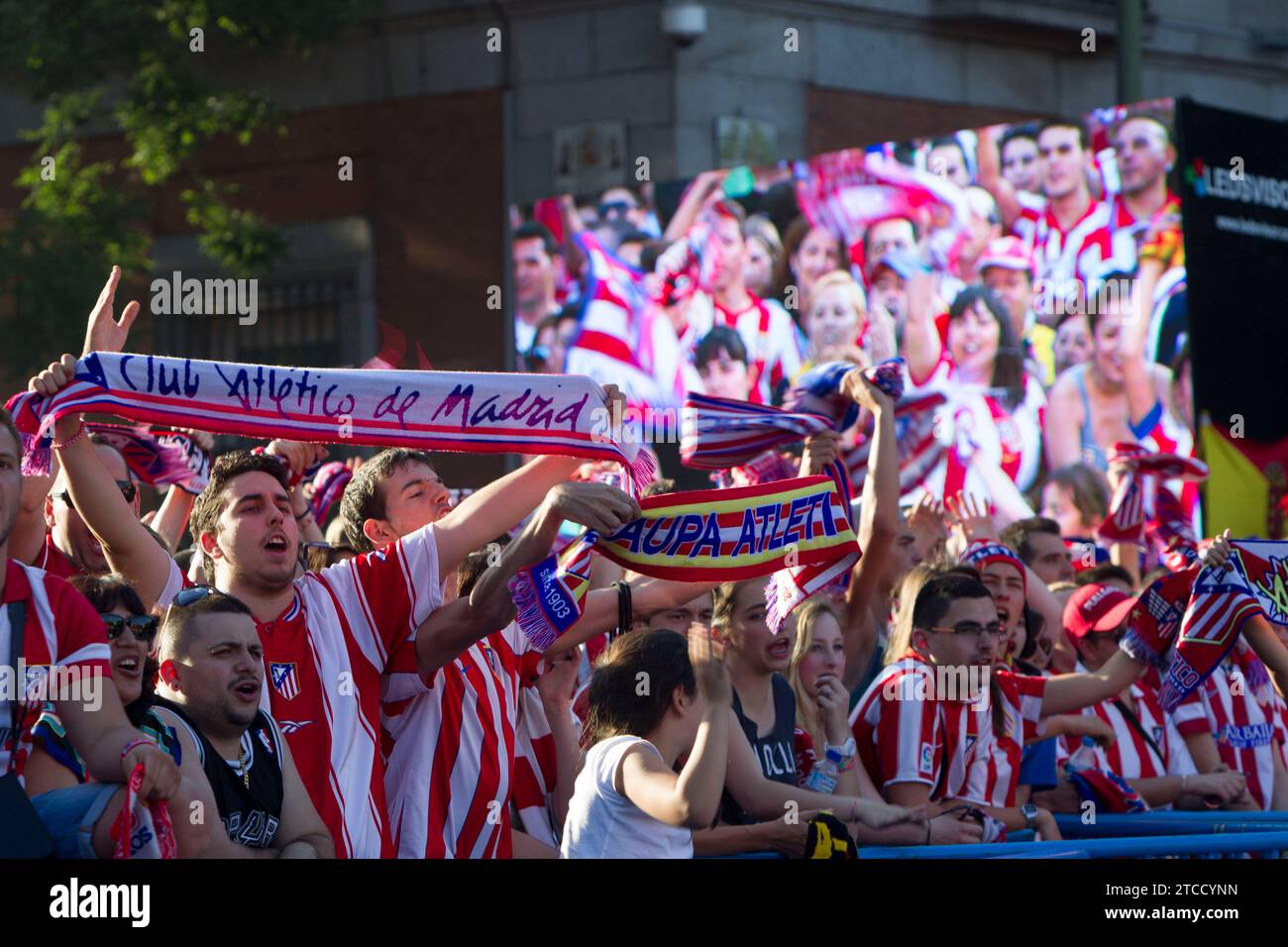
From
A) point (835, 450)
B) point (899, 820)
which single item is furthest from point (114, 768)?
point (835, 450)

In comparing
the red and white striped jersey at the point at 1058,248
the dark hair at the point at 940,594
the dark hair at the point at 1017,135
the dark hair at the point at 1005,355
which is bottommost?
the dark hair at the point at 940,594

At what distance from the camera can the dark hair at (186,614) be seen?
189 inches

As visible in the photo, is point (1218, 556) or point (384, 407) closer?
point (384, 407)

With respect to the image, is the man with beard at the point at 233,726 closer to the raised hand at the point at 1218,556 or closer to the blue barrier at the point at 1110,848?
the blue barrier at the point at 1110,848

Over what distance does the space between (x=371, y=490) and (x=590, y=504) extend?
3.50ft

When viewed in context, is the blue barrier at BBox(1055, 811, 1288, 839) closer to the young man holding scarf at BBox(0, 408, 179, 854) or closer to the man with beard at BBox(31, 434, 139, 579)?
the man with beard at BBox(31, 434, 139, 579)

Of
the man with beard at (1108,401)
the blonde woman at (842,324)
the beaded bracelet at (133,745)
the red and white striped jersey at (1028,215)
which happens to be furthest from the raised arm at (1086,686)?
the blonde woman at (842,324)

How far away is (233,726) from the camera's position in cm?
475

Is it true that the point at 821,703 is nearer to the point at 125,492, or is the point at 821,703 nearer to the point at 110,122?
the point at 125,492

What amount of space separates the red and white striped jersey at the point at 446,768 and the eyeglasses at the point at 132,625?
0.72 m

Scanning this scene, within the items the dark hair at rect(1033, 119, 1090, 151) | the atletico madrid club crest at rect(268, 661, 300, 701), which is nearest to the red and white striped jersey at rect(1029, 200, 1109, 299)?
the dark hair at rect(1033, 119, 1090, 151)

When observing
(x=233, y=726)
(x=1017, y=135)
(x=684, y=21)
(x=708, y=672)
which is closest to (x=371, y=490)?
(x=233, y=726)

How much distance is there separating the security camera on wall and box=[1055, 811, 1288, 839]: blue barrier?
12.5 m

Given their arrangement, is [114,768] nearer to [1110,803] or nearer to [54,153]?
[1110,803]
